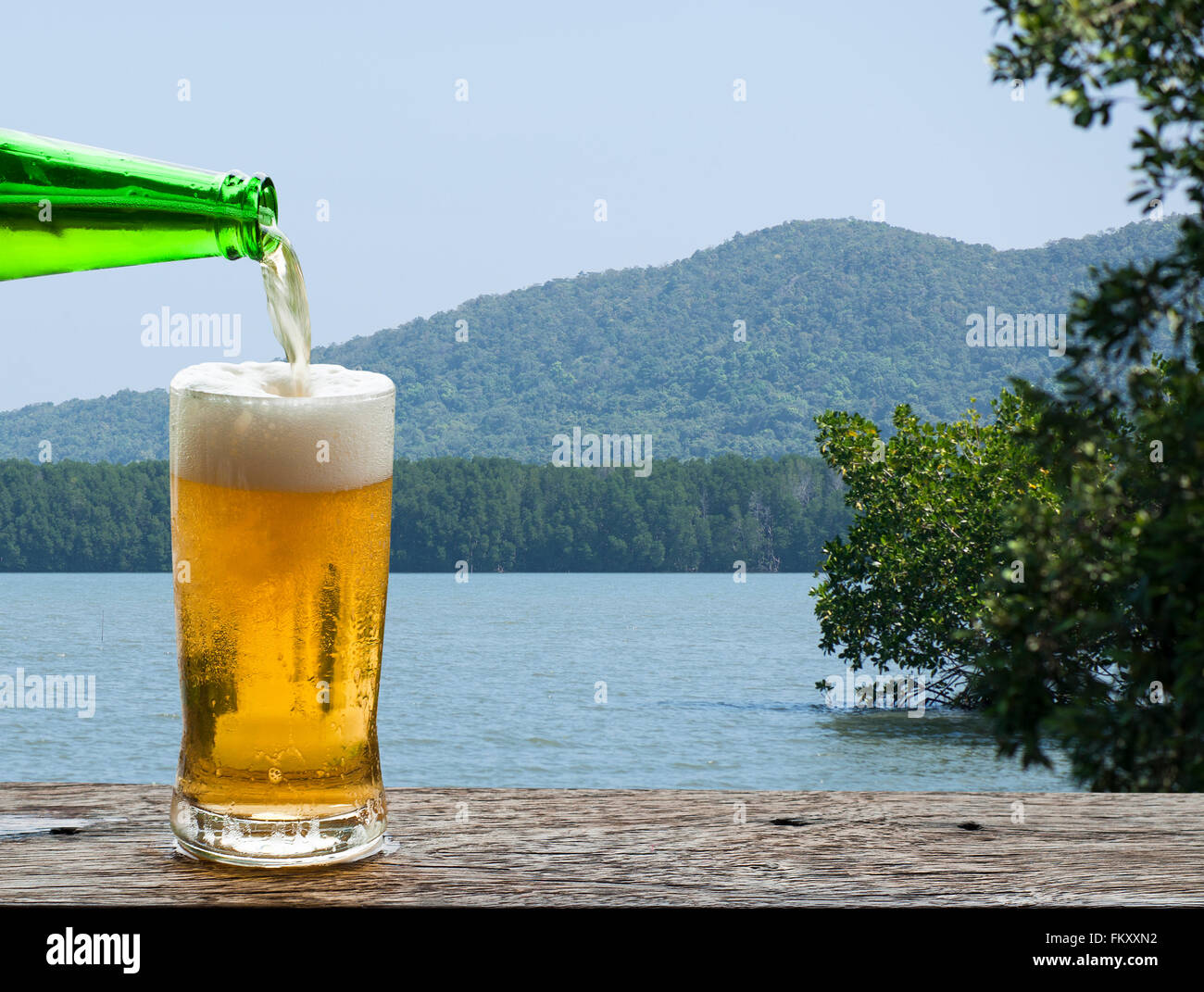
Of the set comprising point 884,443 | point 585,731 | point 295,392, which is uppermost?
point 884,443

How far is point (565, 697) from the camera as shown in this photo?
188 feet

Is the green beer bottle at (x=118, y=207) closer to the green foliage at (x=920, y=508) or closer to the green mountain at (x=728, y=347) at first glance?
the green foliage at (x=920, y=508)

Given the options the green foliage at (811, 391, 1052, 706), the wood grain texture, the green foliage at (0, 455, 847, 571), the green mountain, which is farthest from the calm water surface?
the wood grain texture

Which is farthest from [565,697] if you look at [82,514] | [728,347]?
[728,347]

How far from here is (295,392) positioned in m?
1.57

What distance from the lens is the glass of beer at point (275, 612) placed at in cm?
143

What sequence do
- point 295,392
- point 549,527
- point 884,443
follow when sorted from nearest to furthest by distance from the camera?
point 295,392 < point 884,443 < point 549,527

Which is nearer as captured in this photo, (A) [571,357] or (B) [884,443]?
(B) [884,443]

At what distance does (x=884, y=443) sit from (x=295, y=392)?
2166cm

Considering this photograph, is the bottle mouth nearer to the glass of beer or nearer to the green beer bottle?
the green beer bottle

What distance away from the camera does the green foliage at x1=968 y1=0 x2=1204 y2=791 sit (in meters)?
1.05

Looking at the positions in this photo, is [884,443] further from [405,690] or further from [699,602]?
[699,602]

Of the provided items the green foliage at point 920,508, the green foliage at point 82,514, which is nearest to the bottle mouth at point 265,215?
the green foliage at point 920,508
